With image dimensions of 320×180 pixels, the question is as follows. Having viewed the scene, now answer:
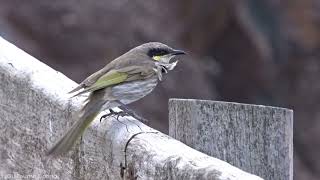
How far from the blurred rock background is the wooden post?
750 centimetres

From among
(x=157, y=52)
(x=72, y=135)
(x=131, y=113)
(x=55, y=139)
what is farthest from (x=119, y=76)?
(x=72, y=135)

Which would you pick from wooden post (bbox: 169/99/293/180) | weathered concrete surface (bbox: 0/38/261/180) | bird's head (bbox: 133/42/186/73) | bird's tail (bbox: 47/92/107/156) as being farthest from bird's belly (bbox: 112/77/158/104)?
wooden post (bbox: 169/99/293/180)

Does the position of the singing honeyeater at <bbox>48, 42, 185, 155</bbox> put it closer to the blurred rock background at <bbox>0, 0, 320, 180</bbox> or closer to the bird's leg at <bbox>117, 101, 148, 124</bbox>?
the bird's leg at <bbox>117, 101, 148, 124</bbox>

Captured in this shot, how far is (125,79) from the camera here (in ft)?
18.0

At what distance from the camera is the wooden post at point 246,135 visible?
3637mm

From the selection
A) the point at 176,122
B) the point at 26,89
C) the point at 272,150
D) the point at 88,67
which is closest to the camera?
the point at 272,150

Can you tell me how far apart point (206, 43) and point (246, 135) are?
9.64 m

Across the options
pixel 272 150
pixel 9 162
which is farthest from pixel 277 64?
pixel 272 150

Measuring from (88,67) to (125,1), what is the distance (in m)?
1.20

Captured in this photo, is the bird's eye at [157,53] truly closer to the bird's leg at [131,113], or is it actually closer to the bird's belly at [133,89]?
the bird's belly at [133,89]

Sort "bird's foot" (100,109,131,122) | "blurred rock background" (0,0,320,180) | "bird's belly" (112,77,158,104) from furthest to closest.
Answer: "blurred rock background" (0,0,320,180)
"bird's belly" (112,77,158,104)
"bird's foot" (100,109,131,122)

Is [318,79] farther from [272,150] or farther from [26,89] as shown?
[272,150]

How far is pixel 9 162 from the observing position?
4.95 metres

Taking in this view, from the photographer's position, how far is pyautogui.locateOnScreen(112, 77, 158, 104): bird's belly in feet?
17.6
